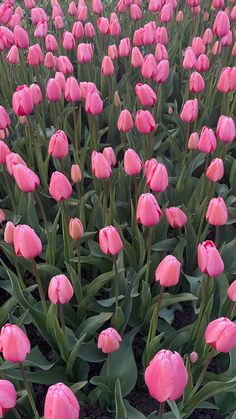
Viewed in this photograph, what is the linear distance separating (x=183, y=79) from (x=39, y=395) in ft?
6.32

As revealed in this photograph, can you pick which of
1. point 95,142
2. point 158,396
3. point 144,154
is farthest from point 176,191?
point 158,396

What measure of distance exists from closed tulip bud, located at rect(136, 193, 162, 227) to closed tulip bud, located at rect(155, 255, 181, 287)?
17 centimetres

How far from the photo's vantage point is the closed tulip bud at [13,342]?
1.09 metres

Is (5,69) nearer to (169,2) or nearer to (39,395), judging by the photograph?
(169,2)

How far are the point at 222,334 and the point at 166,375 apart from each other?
0.21m

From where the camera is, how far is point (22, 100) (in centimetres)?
185

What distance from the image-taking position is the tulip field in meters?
1.32

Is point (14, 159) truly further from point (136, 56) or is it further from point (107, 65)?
point (136, 56)

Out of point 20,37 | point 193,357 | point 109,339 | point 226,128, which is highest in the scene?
point 20,37

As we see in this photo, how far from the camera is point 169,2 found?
287cm

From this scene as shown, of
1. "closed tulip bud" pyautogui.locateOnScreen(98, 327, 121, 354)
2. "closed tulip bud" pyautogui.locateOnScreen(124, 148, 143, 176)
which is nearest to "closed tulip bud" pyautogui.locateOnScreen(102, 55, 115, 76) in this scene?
"closed tulip bud" pyautogui.locateOnScreen(124, 148, 143, 176)

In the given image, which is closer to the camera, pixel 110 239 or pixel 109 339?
pixel 109 339

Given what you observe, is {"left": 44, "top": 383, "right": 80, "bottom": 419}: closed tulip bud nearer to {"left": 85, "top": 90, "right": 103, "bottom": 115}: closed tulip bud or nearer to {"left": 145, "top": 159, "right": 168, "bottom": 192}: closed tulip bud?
{"left": 145, "top": 159, "right": 168, "bottom": 192}: closed tulip bud

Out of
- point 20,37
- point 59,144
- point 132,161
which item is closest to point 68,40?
point 20,37
